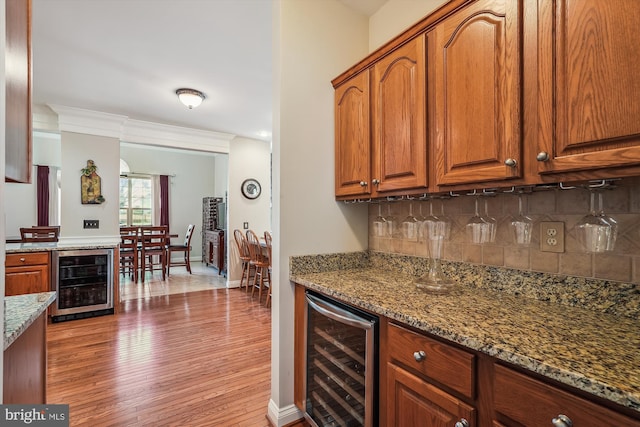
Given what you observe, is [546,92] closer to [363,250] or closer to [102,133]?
[363,250]

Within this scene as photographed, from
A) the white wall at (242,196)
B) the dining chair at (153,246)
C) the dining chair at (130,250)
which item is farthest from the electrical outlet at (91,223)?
the white wall at (242,196)

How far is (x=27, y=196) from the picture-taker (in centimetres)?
552

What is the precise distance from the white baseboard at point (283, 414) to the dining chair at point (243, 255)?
2965mm

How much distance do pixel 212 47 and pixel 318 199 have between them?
66.6 inches

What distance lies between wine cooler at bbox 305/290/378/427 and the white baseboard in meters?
0.13

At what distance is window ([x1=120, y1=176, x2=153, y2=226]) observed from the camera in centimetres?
689

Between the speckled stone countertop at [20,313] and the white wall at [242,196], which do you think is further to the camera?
the white wall at [242,196]

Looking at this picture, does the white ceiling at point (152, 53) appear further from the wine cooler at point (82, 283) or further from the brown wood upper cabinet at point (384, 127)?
the wine cooler at point (82, 283)

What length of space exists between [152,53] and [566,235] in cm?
319

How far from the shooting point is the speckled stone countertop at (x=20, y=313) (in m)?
0.94

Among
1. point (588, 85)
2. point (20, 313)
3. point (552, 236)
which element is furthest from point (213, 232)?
point (588, 85)

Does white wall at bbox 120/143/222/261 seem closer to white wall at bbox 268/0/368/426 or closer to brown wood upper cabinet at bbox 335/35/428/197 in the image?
white wall at bbox 268/0/368/426

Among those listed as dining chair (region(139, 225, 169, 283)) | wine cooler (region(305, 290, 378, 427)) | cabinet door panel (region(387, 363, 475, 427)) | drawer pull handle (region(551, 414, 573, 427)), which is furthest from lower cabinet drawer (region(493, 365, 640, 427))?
dining chair (region(139, 225, 169, 283))

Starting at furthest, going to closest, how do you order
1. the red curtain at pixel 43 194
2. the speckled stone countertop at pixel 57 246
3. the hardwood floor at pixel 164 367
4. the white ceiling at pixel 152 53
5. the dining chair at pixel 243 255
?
the red curtain at pixel 43 194 → the dining chair at pixel 243 255 → the speckled stone countertop at pixel 57 246 → the white ceiling at pixel 152 53 → the hardwood floor at pixel 164 367
